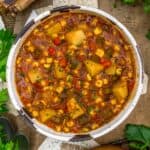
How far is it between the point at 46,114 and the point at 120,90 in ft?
0.80

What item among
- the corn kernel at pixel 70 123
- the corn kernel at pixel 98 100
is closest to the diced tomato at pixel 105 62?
the corn kernel at pixel 98 100

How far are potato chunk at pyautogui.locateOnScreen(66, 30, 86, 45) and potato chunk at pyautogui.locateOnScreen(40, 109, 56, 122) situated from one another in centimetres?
23

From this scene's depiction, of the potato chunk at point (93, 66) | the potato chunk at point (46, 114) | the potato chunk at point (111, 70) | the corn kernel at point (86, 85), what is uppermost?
the potato chunk at point (93, 66)

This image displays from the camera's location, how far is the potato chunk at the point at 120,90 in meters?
2.02

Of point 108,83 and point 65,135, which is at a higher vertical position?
point 108,83

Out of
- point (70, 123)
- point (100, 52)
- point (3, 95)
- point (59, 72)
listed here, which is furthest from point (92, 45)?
point (3, 95)

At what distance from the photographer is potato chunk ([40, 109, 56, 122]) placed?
80.5 inches

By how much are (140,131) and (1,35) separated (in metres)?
0.55

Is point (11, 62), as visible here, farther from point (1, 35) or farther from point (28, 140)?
point (28, 140)

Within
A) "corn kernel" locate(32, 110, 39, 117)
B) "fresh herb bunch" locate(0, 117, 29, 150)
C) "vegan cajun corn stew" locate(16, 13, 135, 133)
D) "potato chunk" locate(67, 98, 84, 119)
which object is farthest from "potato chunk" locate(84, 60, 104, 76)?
"fresh herb bunch" locate(0, 117, 29, 150)

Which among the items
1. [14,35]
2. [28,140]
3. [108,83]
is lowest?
[28,140]

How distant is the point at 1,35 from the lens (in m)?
2.14

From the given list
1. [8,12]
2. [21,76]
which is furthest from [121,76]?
[8,12]

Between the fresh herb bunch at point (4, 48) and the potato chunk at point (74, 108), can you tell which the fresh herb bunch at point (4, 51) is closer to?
the fresh herb bunch at point (4, 48)
